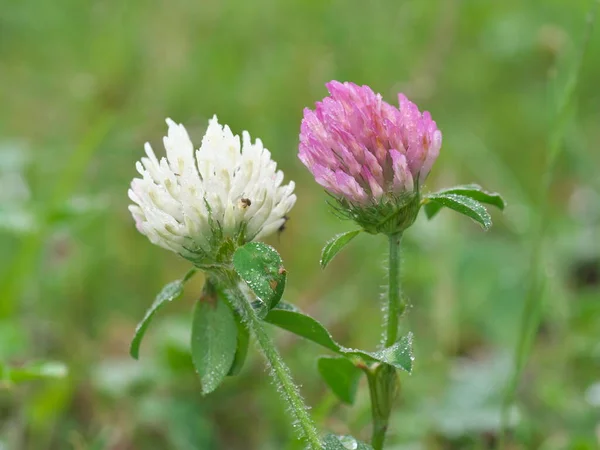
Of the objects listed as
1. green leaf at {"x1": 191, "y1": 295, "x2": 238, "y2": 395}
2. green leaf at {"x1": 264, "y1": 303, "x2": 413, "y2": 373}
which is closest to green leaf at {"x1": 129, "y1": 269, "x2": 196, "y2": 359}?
green leaf at {"x1": 191, "y1": 295, "x2": 238, "y2": 395}

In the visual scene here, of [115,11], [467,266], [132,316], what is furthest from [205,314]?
[115,11]

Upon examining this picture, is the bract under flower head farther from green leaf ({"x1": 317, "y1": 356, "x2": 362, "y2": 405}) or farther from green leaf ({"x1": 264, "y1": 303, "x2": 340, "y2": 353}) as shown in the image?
green leaf ({"x1": 317, "y1": 356, "x2": 362, "y2": 405})

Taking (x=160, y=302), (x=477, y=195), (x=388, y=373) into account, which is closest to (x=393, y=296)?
(x=388, y=373)

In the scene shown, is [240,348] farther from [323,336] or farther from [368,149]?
[368,149]

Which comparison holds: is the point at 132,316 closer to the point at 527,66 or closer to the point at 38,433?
the point at 38,433

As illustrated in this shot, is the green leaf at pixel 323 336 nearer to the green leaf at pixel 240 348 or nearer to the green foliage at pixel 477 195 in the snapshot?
the green leaf at pixel 240 348

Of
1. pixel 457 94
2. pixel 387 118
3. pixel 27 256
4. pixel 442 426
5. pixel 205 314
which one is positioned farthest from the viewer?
pixel 457 94
